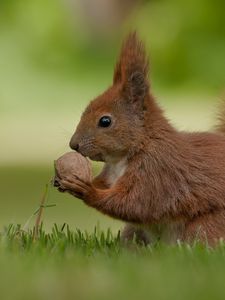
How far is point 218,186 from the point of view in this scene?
427cm

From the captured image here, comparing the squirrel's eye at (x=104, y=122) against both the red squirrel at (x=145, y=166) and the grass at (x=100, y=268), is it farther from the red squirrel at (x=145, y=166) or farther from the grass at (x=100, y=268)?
the grass at (x=100, y=268)

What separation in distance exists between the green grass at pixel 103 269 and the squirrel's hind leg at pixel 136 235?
109 millimetres

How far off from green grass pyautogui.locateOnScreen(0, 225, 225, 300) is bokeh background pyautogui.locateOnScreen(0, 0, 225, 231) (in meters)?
6.12

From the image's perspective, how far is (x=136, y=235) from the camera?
4379 mm

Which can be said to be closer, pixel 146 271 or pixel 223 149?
pixel 146 271

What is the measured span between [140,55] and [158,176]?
1.60 feet

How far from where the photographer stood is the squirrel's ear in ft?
14.4

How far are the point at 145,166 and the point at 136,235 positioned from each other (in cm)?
29

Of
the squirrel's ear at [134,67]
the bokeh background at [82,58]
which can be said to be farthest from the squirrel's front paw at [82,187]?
the bokeh background at [82,58]

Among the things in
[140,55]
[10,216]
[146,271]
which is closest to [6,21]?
[10,216]

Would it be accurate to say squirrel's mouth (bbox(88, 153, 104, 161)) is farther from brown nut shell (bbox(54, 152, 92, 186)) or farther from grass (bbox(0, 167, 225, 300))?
grass (bbox(0, 167, 225, 300))

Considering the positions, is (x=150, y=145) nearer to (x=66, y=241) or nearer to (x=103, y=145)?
(x=103, y=145)

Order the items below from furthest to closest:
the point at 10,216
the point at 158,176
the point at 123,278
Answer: the point at 10,216 < the point at 158,176 < the point at 123,278

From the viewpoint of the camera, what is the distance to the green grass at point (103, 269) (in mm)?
2965
